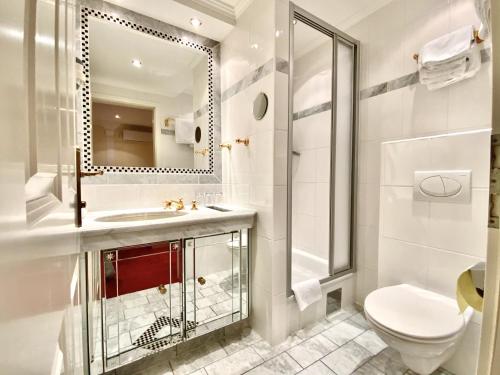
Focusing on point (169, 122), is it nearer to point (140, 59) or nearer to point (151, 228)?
point (140, 59)

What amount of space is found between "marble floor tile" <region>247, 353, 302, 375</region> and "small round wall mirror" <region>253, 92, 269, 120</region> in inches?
61.1

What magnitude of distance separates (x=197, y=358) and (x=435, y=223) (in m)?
1.67

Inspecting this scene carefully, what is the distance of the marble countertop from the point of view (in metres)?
1.12

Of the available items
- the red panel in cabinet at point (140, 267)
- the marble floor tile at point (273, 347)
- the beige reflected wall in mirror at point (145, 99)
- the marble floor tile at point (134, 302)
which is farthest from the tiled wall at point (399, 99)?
the marble floor tile at point (134, 302)

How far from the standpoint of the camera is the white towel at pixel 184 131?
6.39ft

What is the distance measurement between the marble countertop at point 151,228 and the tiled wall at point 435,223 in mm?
986

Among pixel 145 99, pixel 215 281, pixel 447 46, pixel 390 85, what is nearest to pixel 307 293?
pixel 215 281

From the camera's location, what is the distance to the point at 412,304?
1.27 metres

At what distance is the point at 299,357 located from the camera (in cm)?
144

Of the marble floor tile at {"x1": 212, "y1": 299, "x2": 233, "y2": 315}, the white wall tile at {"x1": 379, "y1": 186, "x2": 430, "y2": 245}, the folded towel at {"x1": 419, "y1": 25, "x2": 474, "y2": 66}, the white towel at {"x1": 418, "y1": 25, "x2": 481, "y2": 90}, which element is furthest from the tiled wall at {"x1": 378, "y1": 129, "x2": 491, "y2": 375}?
the marble floor tile at {"x1": 212, "y1": 299, "x2": 233, "y2": 315}

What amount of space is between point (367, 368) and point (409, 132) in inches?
60.7

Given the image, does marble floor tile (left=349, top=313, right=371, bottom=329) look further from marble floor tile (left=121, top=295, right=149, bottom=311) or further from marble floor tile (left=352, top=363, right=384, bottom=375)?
marble floor tile (left=121, top=295, right=149, bottom=311)

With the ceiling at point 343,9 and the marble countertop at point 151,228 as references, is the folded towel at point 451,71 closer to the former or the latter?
the ceiling at point 343,9

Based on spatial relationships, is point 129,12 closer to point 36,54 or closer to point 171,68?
point 171,68
